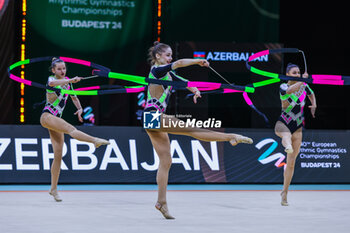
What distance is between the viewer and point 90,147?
13.9 meters

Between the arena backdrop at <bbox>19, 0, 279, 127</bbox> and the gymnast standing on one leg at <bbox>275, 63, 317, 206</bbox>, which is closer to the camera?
the gymnast standing on one leg at <bbox>275, 63, 317, 206</bbox>

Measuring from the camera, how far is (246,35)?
1700cm

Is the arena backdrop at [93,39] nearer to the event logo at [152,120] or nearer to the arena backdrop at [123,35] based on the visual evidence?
the arena backdrop at [123,35]

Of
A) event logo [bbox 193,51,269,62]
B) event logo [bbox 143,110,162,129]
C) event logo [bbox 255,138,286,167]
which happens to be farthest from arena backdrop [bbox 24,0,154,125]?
event logo [bbox 143,110,162,129]

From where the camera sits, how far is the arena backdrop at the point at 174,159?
13.6 meters

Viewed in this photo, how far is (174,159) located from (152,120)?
5868 millimetres

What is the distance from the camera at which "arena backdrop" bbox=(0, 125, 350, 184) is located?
44.7 feet

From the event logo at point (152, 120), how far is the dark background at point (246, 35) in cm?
778

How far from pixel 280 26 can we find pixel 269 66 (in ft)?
5.17

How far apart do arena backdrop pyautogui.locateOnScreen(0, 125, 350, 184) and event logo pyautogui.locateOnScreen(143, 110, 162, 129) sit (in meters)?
5.56
